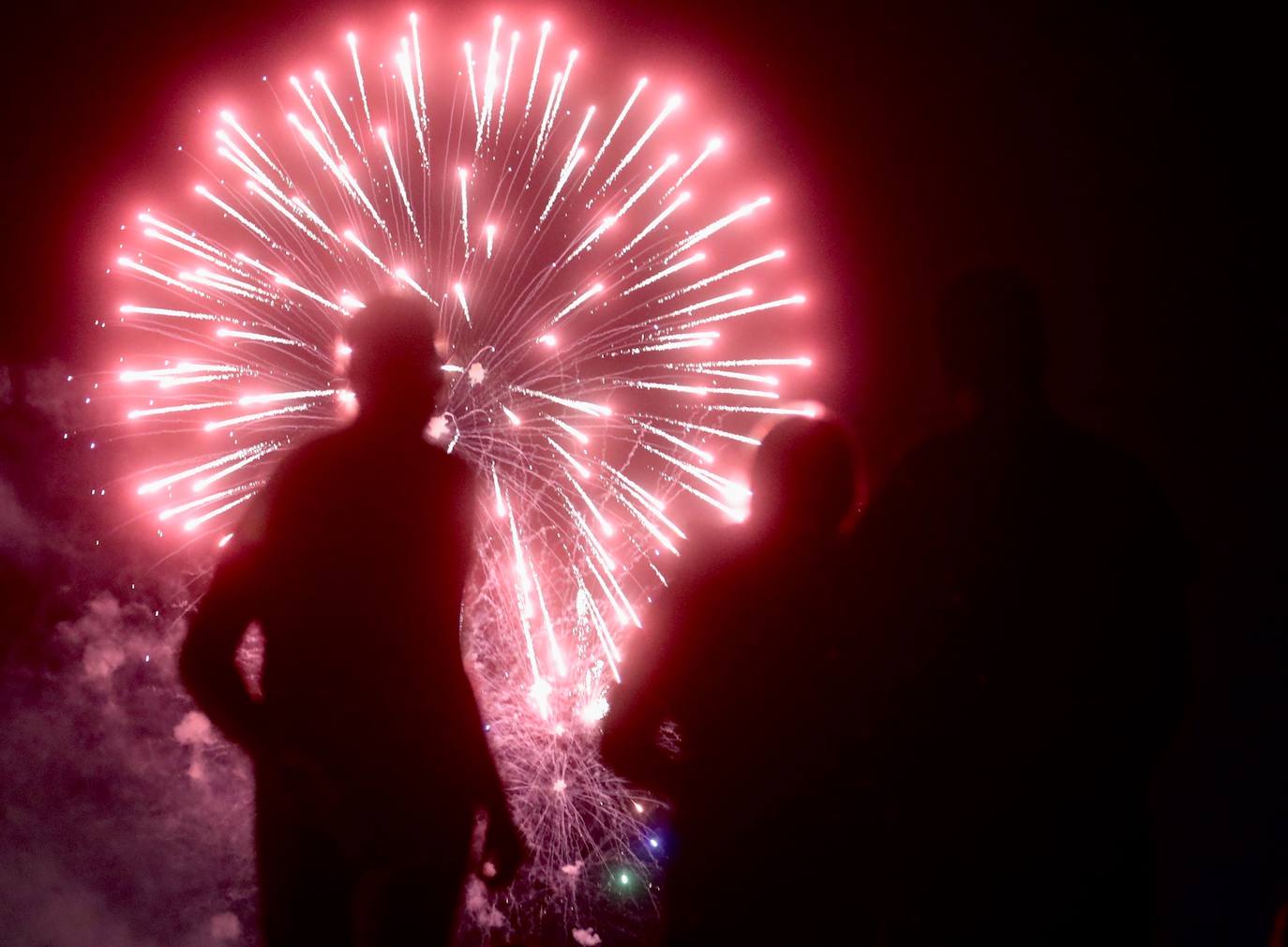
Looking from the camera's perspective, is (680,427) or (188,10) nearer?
(680,427)

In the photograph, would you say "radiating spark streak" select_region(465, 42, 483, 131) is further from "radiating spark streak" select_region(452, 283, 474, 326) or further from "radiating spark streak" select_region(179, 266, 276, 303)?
"radiating spark streak" select_region(179, 266, 276, 303)

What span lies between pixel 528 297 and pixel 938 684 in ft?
13.8

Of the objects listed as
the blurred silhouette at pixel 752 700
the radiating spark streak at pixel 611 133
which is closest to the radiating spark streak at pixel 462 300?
the radiating spark streak at pixel 611 133

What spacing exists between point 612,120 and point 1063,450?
4.59 meters

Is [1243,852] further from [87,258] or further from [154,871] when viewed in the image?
[87,258]

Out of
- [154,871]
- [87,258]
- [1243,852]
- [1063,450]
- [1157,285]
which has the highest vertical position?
[1157,285]

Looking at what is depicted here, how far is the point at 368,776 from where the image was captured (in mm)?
1754

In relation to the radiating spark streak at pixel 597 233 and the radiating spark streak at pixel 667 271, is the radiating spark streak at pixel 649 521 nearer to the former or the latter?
the radiating spark streak at pixel 667 271

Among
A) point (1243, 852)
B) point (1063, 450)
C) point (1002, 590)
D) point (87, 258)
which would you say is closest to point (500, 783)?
point (1002, 590)

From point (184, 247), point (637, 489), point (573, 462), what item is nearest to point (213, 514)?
point (184, 247)

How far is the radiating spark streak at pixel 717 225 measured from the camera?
5.33 metres

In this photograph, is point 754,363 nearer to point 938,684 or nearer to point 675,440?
point 675,440

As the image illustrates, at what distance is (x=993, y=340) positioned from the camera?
1.79 meters

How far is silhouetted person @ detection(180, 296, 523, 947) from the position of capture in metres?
1.71
